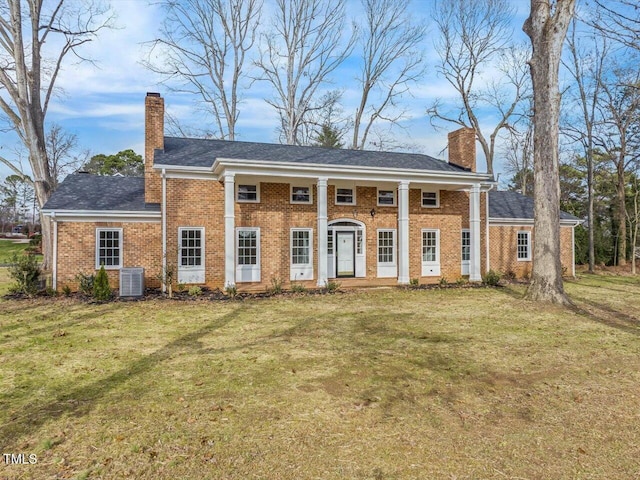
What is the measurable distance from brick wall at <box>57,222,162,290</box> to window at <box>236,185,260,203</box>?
3116mm

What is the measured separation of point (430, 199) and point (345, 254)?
451 cm

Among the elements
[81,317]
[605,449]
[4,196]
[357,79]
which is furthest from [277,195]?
[4,196]

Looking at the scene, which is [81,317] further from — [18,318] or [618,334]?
[618,334]

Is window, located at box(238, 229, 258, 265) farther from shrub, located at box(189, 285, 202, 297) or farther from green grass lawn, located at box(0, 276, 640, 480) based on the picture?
green grass lawn, located at box(0, 276, 640, 480)

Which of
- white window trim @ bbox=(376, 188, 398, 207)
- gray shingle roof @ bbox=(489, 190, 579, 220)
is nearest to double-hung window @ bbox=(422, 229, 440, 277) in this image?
white window trim @ bbox=(376, 188, 398, 207)

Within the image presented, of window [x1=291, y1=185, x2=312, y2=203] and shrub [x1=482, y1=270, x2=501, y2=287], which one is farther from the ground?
window [x1=291, y1=185, x2=312, y2=203]

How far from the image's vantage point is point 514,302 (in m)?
11.7

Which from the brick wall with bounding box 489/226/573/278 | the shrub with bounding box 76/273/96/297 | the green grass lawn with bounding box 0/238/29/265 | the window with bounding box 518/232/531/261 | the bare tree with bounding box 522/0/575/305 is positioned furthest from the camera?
the green grass lawn with bounding box 0/238/29/265

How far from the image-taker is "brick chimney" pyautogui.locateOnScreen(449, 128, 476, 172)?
1833cm

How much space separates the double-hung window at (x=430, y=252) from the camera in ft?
56.2

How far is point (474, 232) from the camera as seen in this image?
52.5 feet

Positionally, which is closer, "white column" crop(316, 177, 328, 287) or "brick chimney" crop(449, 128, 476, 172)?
"white column" crop(316, 177, 328, 287)

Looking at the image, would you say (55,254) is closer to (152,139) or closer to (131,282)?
(131,282)

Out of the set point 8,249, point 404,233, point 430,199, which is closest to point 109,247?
point 404,233
